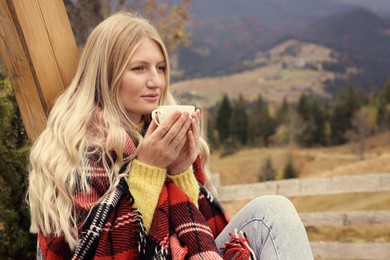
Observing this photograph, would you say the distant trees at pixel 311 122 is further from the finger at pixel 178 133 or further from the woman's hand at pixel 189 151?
the finger at pixel 178 133

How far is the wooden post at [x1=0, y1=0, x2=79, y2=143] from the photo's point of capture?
204cm

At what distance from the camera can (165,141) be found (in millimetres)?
1795

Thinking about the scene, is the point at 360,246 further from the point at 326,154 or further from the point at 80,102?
the point at 326,154

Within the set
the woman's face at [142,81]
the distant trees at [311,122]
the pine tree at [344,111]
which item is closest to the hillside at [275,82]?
the distant trees at [311,122]

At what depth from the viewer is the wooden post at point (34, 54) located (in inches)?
80.5

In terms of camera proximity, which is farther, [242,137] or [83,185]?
[242,137]

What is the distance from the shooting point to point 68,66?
7.29 feet

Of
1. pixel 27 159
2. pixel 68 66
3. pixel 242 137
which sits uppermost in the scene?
pixel 68 66

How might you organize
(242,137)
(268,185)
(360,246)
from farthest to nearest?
(242,137) < (268,185) < (360,246)

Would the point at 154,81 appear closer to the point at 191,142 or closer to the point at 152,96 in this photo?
the point at 152,96

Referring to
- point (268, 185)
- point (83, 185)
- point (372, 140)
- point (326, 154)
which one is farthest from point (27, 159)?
point (372, 140)

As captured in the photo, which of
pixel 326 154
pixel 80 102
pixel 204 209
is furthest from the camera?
pixel 326 154

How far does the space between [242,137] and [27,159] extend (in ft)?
206

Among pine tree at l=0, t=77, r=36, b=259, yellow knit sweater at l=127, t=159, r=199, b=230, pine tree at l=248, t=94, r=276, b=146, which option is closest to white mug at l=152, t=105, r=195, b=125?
yellow knit sweater at l=127, t=159, r=199, b=230
